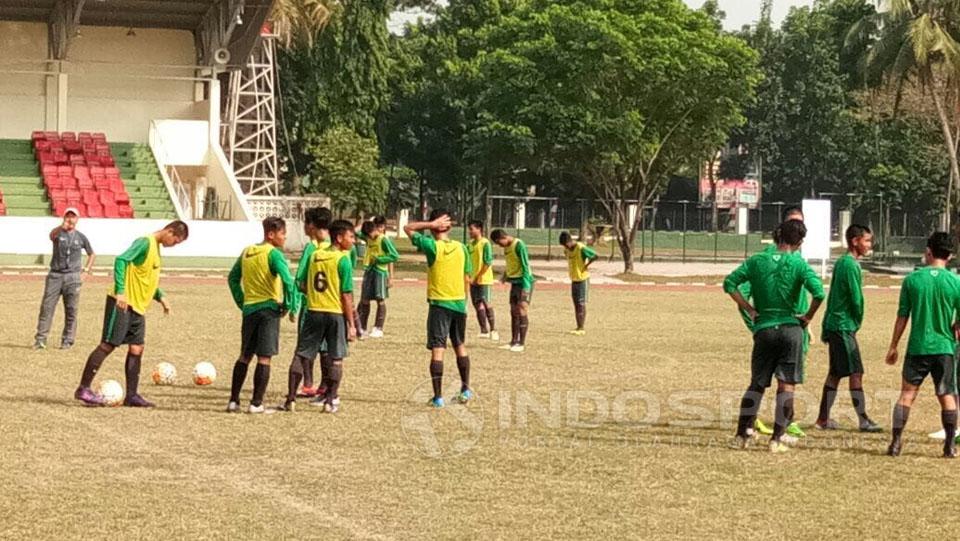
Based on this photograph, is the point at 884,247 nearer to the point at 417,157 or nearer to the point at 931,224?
the point at 931,224

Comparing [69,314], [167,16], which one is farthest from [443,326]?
[167,16]

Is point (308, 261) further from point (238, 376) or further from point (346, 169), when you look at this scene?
point (346, 169)

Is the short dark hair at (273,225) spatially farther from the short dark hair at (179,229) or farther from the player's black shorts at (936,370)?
the player's black shorts at (936,370)

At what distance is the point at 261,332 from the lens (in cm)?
1454

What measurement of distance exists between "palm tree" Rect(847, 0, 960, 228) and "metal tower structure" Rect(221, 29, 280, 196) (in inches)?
859

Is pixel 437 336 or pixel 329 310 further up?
pixel 329 310

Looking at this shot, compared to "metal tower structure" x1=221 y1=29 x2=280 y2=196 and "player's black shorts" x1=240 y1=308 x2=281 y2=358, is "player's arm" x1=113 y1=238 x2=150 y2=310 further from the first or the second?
"metal tower structure" x1=221 y1=29 x2=280 y2=196

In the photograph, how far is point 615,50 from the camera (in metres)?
50.2

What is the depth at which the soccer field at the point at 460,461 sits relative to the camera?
388 inches

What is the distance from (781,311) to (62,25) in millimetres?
42588

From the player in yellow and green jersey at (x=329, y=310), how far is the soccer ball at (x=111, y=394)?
1.56 m

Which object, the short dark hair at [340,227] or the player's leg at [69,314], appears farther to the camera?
the player's leg at [69,314]

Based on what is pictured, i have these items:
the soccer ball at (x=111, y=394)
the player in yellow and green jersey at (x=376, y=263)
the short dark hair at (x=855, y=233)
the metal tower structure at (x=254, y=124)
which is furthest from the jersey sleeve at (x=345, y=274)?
the metal tower structure at (x=254, y=124)

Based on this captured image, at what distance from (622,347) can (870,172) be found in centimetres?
5853
